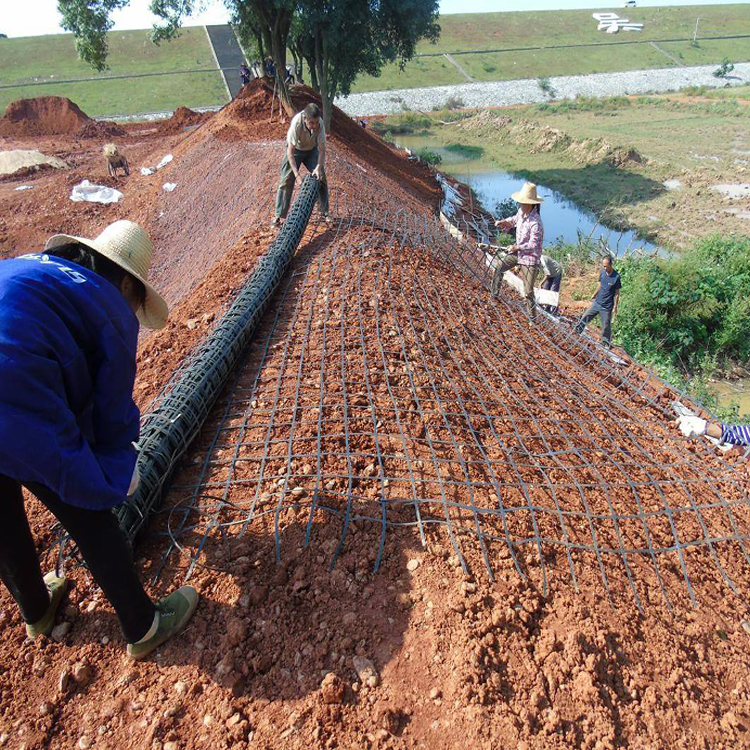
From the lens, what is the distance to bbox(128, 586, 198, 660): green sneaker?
1687 millimetres

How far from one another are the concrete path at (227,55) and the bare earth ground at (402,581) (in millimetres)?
33390

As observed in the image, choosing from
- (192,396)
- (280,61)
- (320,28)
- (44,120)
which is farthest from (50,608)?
(44,120)

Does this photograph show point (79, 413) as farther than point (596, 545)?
No

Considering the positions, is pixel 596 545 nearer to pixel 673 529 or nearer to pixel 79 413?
pixel 673 529

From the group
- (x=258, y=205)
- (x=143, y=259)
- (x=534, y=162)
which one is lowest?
(x=534, y=162)

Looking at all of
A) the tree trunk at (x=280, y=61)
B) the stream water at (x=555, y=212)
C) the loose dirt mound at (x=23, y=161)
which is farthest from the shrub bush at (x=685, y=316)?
the loose dirt mound at (x=23, y=161)

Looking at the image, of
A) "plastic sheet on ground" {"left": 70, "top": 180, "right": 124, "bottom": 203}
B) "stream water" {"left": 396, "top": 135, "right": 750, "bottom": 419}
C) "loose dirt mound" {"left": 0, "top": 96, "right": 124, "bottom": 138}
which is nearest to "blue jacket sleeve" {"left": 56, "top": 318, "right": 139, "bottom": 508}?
"stream water" {"left": 396, "top": 135, "right": 750, "bottom": 419}

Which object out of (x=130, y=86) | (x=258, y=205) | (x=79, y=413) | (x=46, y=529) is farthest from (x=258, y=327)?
(x=130, y=86)

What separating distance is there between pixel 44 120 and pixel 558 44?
47281mm

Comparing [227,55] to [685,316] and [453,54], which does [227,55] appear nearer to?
[453,54]

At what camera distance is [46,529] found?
2156 millimetres

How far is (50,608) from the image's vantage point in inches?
69.7

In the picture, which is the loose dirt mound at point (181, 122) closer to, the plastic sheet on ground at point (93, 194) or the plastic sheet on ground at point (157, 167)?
the plastic sheet on ground at point (157, 167)

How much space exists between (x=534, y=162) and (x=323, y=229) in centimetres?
1871
